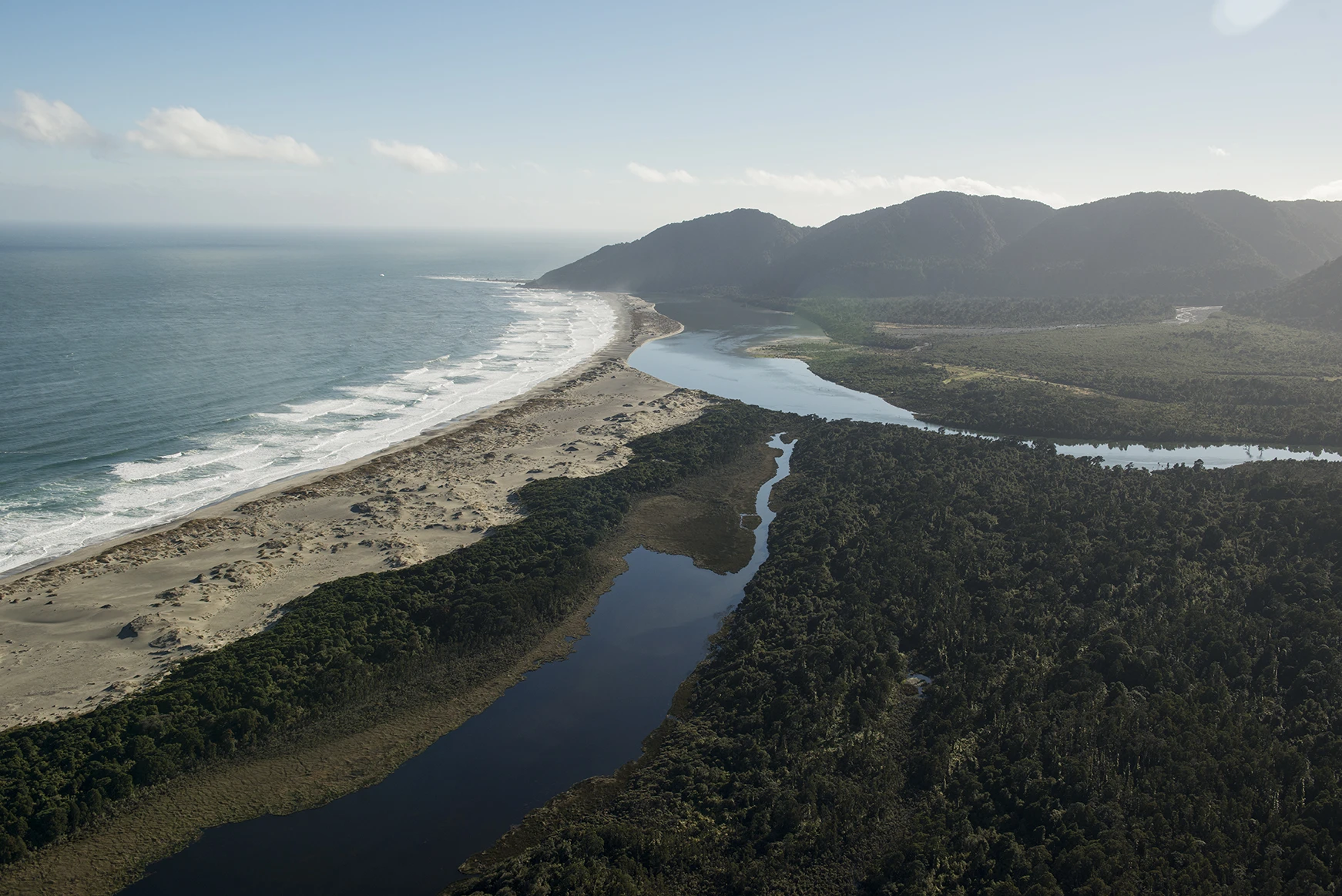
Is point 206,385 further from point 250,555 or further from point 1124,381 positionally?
point 1124,381

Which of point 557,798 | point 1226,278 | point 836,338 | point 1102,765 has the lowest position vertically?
point 557,798

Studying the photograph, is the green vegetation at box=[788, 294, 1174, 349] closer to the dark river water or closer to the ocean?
the ocean

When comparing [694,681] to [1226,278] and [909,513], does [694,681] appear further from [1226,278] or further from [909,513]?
[1226,278]

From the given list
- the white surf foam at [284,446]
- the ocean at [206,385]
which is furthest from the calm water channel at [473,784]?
the ocean at [206,385]

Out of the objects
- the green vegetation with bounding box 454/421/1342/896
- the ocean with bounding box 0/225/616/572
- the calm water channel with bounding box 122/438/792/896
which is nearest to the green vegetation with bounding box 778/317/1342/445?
the green vegetation with bounding box 454/421/1342/896

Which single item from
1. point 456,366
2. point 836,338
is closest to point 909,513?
point 456,366

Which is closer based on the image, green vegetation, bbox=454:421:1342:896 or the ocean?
green vegetation, bbox=454:421:1342:896

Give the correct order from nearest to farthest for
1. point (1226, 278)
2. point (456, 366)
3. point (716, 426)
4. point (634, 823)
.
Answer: point (634, 823)
point (716, 426)
point (456, 366)
point (1226, 278)

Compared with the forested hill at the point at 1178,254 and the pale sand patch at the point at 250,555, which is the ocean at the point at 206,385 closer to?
the pale sand patch at the point at 250,555
